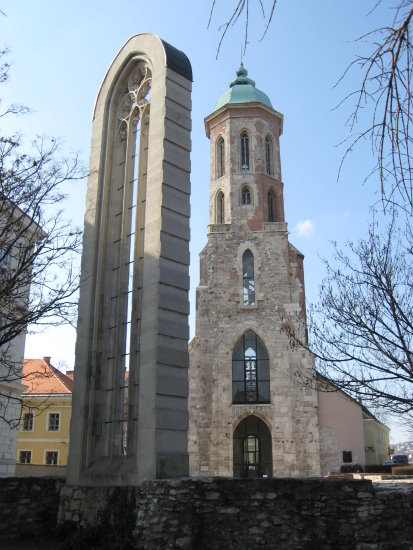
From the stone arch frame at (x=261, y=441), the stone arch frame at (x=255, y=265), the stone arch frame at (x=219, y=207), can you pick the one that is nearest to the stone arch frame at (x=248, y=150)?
the stone arch frame at (x=219, y=207)

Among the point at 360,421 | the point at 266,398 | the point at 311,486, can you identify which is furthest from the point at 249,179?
the point at 311,486

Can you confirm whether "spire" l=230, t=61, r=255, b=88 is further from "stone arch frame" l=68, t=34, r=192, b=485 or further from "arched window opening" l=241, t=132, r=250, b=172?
"stone arch frame" l=68, t=34, r=192, b=485

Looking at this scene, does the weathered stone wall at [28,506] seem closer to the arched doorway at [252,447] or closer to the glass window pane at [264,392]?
the glass window pane at [264,392]

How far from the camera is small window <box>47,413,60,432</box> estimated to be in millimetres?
35781

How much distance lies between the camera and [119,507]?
27.9ft

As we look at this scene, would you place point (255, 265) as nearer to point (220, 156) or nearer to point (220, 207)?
point (220, 207)

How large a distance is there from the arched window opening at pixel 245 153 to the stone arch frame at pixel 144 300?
69.8 feet

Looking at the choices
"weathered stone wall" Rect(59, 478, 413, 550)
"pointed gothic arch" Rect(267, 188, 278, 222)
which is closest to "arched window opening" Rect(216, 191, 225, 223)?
"pointed gothic arch" Rect(267, 188, 278, 222)

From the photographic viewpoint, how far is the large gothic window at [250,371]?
2811 cm

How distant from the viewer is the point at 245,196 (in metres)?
32.5

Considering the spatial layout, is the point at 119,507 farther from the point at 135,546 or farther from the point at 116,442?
the point at 116,442

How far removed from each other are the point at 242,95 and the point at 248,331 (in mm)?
14680

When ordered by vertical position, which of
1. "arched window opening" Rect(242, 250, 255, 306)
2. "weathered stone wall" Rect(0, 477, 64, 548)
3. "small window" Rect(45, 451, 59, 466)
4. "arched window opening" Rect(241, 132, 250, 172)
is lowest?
"weathered stone wall" Rect(0, 477, 64, 548)

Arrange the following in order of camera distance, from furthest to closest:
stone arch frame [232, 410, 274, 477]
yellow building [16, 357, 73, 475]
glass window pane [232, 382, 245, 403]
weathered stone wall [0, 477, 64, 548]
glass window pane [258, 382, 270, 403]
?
yellow building [16, 357, 73, 475]
glass window pane [232, 382, 245, 403]
glass window pane [258, 382, 270, 403]
stone arch frame [232, 410, 274, 477]
weathered stone wall [0, 477, 64, 548]
